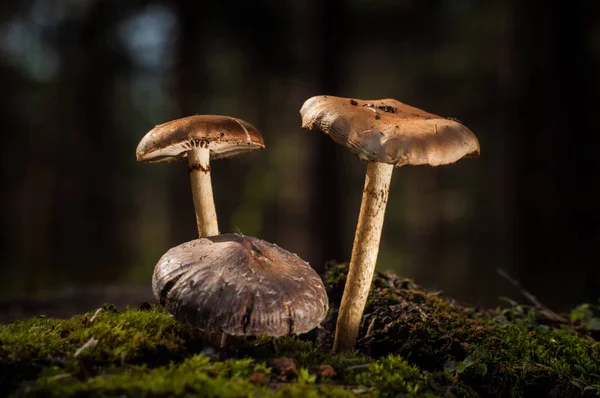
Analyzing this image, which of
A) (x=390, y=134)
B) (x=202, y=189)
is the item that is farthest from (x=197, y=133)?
(x=390, y=134)

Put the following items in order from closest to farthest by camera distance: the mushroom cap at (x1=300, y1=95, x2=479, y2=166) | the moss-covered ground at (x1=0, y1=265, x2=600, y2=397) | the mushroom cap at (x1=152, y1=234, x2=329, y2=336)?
the moss-covered ground at (x1=0, y1=265, x2=600, y2=397)
the mushroom cap at (x1=152, y1=234, x2=329, y2=336)
the mushroom cap at (x1=300, y1=95, x2=479, y2=166)

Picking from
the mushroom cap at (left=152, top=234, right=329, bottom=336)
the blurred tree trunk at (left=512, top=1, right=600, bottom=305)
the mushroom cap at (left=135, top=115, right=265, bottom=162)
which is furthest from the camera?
the blurred tree trunk at (left=512, top=1, right=600, bottom=305)

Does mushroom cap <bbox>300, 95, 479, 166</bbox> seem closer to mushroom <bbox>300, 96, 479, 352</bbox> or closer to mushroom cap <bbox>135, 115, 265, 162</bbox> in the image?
mushroom <bbox>300, 96, 479, 352</bbox>

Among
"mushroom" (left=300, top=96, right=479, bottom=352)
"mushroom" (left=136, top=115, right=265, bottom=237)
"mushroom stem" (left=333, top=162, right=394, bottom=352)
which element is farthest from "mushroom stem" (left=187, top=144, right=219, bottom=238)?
"mushroom stem" (left=333, top=162, right=394, bottom=352)

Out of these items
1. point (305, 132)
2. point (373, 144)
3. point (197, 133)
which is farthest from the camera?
point (305, 132)

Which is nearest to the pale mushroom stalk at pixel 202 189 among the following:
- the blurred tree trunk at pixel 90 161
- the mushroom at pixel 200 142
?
the mushroom at pixel 200 142

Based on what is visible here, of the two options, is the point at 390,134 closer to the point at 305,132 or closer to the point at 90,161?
the point at 305,132

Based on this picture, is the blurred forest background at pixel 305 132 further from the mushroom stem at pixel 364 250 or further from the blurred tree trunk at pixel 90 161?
the mushroom stem at pixel 364 250
